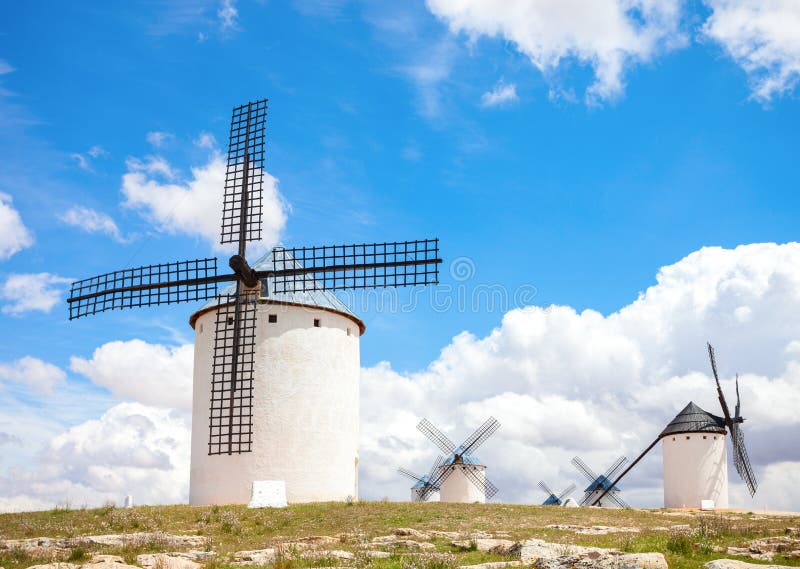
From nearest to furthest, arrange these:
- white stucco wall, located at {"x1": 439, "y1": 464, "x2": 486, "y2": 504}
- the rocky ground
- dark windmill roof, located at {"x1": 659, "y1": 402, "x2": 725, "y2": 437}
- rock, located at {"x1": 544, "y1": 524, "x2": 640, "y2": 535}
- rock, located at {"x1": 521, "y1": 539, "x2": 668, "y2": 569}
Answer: rock, located at {"x1": 521, "y1": 539, "x2": 668, "y2": 569}, the rocky ground, rock, located at {"x1": 544, "y1": 524, "x2": 640, "y2": 535}, dark windmill roof, located at {"x1": 659, "y1": 402, "x2": 725, "y2": 437}, white stucco wall, located at {"x1": 439, "y1": 464, "x2": 486, "y2": 504}

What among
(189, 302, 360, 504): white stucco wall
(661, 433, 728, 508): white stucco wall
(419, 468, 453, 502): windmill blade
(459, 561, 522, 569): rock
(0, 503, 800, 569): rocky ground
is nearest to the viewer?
(459, 561, 522, 569): rock

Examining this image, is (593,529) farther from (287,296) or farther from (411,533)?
(287,296)

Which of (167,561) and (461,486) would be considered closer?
(167,561)

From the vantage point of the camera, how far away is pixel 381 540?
644 inches

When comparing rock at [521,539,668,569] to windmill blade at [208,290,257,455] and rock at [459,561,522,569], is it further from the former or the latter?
windmill blade at [208,290,257,455]

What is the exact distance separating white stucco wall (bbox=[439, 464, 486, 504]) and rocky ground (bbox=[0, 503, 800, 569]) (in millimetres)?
17785

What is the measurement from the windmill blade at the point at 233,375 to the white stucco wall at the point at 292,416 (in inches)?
14.2

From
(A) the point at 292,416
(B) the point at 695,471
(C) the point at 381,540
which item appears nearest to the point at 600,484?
(B) the point at 695,471

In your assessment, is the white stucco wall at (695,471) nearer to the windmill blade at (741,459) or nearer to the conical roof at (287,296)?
the windmill blade at (741,459)

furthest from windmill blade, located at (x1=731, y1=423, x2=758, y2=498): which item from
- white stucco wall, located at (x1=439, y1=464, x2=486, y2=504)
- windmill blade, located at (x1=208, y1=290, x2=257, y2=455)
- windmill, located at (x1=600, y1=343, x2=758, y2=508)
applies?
windmill blade, located at (x1=208, y1=290, x2=257, y2=455)

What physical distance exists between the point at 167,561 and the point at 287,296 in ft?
53.9

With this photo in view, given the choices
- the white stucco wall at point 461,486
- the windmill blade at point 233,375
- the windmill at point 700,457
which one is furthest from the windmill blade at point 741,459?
the windmill blade at point 233,375

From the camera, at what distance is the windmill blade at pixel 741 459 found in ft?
130

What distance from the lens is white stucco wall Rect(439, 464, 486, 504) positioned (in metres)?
42.7
